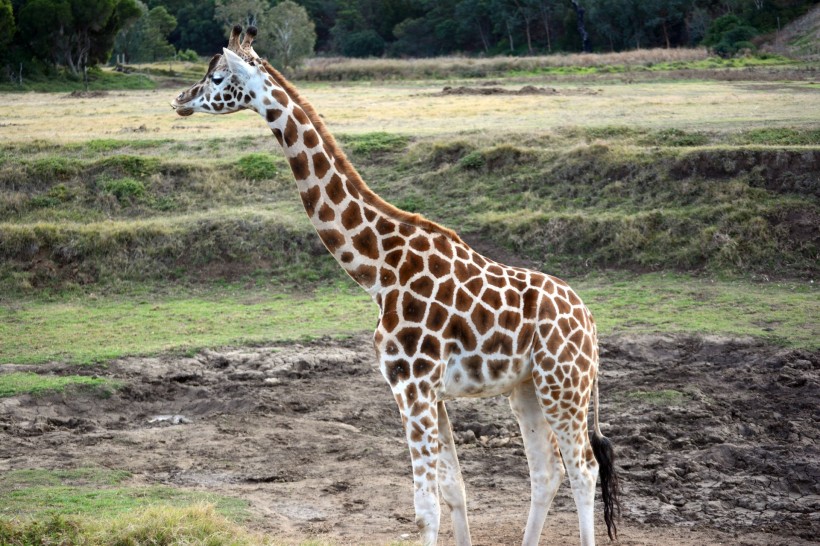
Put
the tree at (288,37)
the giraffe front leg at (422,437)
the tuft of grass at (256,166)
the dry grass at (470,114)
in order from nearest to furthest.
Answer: the giraffe front leg at (422,437) < the tuft of grass at (256,166) < the dry grass at (470,114) < the tree at (288,37)

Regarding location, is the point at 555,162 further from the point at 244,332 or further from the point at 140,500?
the point at 140,500

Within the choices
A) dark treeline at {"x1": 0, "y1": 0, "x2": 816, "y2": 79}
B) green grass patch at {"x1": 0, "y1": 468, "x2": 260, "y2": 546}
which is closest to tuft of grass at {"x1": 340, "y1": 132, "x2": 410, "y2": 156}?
green grass patch at {"x1": 0, "y1": 468, "x2": 260, "y2": 546}

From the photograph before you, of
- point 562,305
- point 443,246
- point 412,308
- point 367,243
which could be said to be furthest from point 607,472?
point 367,243

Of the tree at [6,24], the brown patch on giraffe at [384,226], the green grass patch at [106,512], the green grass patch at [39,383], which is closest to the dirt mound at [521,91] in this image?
the tree at [6,24]

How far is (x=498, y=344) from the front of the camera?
702 cm

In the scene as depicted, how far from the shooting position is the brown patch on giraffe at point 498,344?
699 centimetres

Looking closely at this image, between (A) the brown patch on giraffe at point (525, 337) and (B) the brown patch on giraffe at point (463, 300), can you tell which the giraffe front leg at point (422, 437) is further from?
(A) the brown patch on giraffe at point (525, 337)

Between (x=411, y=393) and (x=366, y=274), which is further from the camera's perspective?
(x=366, y=274)

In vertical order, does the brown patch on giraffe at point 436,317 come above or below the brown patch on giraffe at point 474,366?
above

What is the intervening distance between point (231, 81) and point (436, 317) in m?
2.25

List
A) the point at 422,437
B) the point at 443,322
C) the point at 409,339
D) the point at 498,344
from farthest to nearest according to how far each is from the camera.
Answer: the point at 498,344
the point at 443,322
the point at 409,339
the point at 422,437

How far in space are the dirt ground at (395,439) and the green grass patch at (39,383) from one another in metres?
0.16

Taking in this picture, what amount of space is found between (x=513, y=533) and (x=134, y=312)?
27.9 ft

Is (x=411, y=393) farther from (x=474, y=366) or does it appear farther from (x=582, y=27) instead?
(x=582, y=27)
